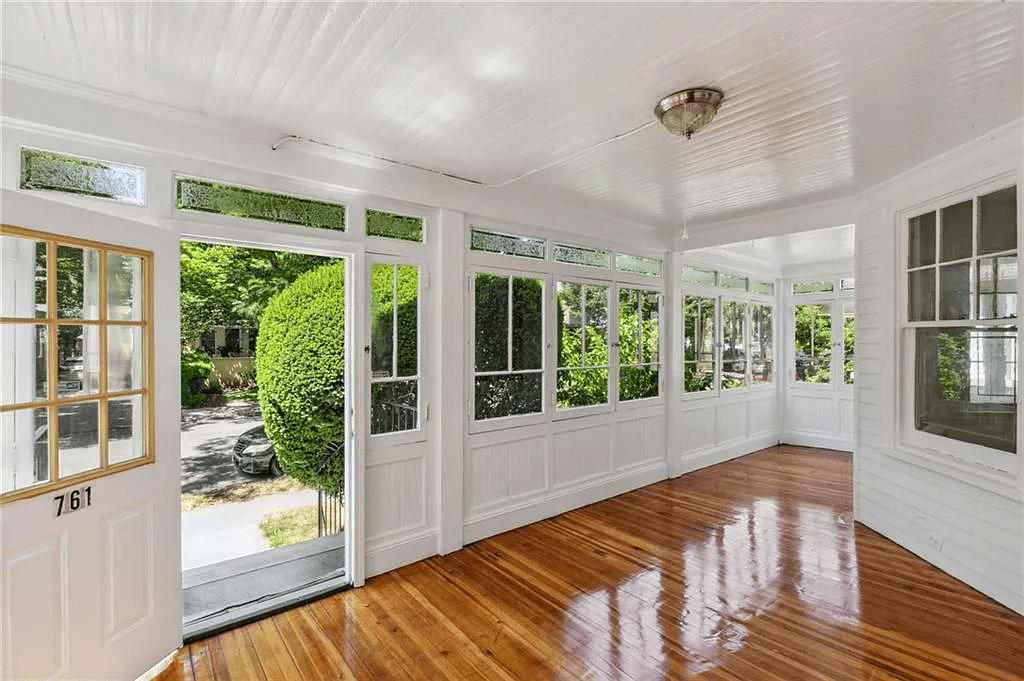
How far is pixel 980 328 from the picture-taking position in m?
2.94

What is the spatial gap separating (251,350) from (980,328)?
900cm

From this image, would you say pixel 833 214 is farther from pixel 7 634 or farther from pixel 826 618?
pixel 7 634

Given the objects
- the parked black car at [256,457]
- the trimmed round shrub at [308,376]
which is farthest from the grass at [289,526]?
the parked black car at [256,457]

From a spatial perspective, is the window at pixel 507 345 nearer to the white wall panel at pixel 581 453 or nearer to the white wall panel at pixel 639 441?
the white wall panel at pixel 581 453

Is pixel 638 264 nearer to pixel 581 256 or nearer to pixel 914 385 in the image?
pixel 581 256

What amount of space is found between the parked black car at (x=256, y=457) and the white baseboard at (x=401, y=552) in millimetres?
2981

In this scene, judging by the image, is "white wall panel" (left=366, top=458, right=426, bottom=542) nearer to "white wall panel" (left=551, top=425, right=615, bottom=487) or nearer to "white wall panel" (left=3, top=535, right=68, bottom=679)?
"white wall panel" (left=551, top=425, right=615, bottom=487)

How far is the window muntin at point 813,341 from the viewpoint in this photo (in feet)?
21.9

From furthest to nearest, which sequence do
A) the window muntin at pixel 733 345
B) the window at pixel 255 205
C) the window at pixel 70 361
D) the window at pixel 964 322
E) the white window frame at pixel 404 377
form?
the window muntin at pixel 733 345
the white window frame at pixel 404 377
the window at pixel 964 322
the window at pixel 255 205
the window at pixel 70 361

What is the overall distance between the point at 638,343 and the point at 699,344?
119 centimetres

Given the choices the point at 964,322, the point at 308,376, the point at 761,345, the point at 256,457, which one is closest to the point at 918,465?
the point at 964,322

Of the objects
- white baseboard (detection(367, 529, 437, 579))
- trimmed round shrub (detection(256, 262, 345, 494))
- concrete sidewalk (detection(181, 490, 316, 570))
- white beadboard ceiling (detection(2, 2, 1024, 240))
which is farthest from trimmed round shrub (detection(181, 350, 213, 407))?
white beadboard ceiling (detection(2, 2, 1024, 240))

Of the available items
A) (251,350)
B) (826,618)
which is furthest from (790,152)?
(251,350)

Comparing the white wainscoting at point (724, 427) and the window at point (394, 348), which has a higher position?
the window at point (394, 348)
